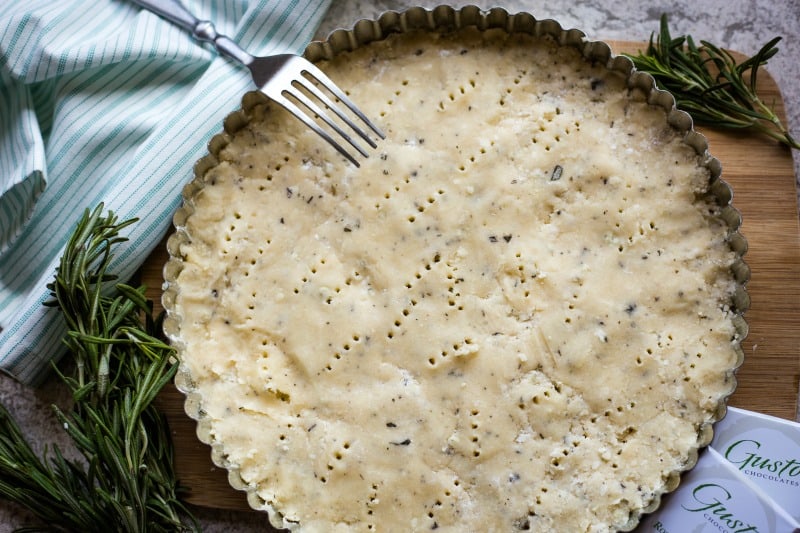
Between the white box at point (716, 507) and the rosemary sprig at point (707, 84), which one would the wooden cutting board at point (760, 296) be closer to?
the rosemary sprig at point (707, 84)

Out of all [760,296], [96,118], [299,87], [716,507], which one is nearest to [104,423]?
[96,118]

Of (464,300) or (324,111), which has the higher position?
(324,111)

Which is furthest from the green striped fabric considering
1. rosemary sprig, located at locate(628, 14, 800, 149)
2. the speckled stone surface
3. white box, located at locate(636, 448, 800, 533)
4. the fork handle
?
white box, located at locate(636, 448, 800, 533)

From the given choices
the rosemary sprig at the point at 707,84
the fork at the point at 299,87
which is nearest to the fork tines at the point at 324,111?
the fork at the point at 299,87

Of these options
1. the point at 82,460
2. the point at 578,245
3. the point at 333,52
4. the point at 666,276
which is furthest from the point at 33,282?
the point at 666,276

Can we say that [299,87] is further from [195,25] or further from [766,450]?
[766,450]

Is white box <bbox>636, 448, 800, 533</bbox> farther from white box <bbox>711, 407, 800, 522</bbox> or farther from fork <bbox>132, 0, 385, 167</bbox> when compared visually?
fork <bbox>132, 0, 385, 167</bbox>
